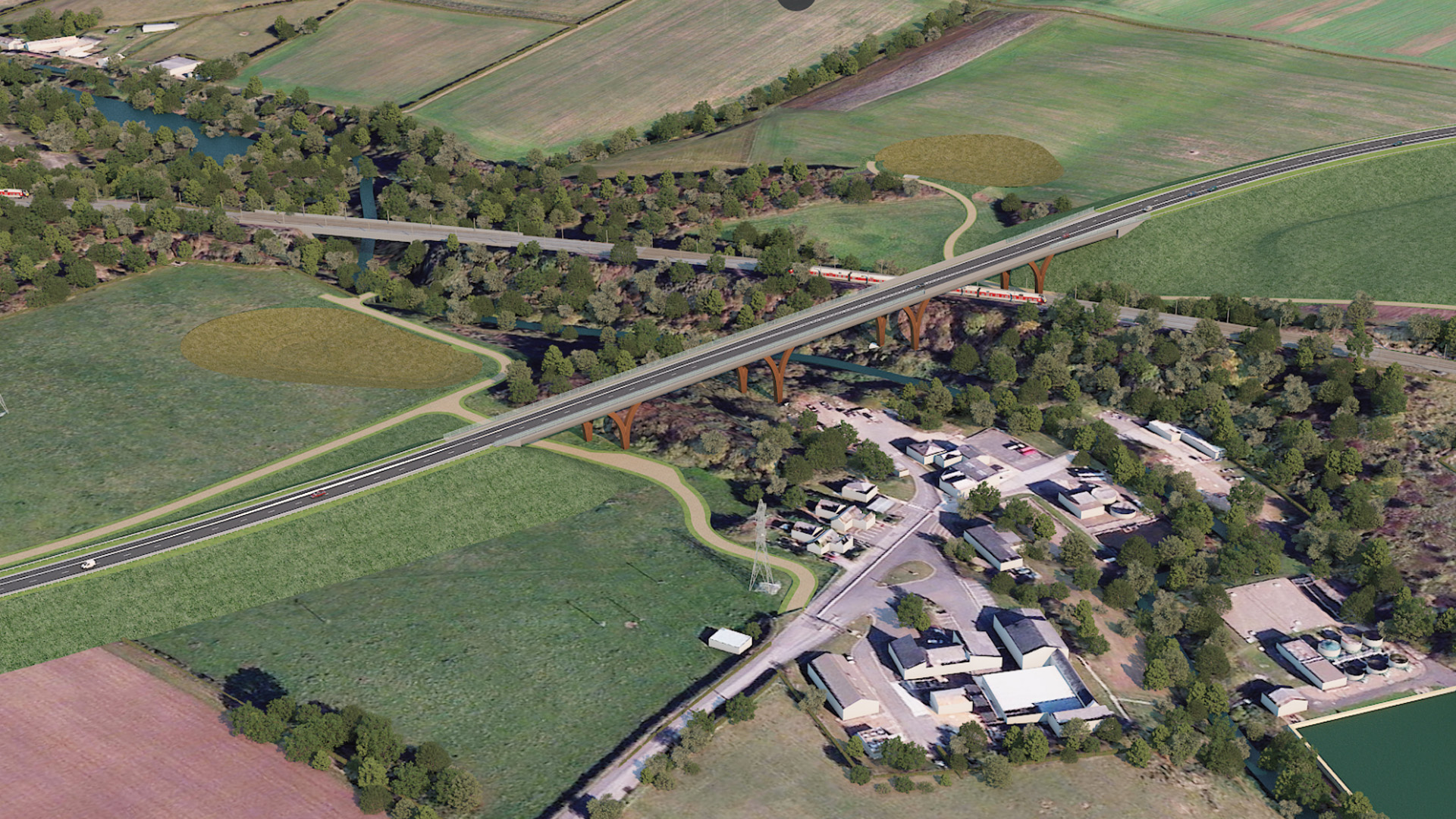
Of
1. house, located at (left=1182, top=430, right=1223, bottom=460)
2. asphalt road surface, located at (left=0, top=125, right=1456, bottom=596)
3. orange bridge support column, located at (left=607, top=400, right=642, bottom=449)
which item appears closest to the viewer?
asphalt road surface, located at (left=0, top=125, right=1456, bottom=596)

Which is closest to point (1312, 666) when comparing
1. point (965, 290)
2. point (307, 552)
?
point (965, 290)

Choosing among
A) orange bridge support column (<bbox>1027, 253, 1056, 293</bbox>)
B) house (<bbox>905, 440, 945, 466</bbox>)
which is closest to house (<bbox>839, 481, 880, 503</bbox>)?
house (<bbox>905, 440, 945, 466</bbox>)

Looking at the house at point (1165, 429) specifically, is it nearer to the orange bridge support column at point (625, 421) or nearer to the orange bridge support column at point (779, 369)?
the orange bridge support column at point (779, 369)

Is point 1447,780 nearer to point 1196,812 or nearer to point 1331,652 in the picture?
point 1331,652

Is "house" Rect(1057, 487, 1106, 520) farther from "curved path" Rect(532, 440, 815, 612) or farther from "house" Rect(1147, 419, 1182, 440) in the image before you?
"curved path" Rect(532, 440, 815, 612)

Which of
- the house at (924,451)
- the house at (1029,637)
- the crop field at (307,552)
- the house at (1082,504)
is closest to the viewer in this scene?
the house at (1029,637)

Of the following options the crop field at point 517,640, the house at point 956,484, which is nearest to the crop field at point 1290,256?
the house at point 956,484

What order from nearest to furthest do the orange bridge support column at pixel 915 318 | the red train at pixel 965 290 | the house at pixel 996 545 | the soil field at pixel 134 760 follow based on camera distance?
the soil field at pixel 134 760, the house at pixel 996 545, the orange bridge support column at pixel 915 318, the red train at pixel 965 290
